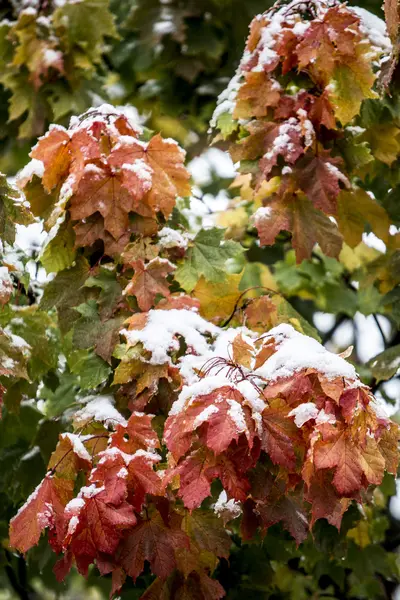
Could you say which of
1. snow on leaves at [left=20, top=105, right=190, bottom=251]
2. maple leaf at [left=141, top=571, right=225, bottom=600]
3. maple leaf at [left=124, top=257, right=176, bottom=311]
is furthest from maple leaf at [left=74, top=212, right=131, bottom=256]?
maple leaf at [left=141, top=571, right=225, bottom=600]

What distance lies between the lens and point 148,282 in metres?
2.56

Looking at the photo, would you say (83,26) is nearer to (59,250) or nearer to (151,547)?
(59,250)

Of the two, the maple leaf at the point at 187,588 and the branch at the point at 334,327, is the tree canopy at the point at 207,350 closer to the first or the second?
the maple leaf at the point at 187,588

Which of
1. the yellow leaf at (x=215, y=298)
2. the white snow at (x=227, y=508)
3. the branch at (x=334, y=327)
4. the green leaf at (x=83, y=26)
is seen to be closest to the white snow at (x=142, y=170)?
the yellow leaf at (x=215, y=298)

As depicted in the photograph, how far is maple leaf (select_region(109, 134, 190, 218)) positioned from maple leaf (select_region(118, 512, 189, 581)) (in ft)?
3.12

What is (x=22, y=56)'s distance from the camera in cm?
429

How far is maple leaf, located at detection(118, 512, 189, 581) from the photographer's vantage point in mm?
2205

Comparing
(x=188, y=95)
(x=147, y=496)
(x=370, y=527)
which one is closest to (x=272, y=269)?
(x=188, y=95)

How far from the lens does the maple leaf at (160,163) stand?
2.62 meters

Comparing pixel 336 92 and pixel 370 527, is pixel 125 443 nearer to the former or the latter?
pixel 336 92

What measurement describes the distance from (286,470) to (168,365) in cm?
50

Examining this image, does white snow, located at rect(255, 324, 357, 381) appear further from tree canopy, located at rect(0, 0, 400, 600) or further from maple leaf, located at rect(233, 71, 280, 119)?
maple leaf, located at rect(233, 71, 280, 119)

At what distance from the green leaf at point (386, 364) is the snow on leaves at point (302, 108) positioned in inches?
17.0

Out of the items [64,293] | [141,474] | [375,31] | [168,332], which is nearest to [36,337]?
[64,293]
